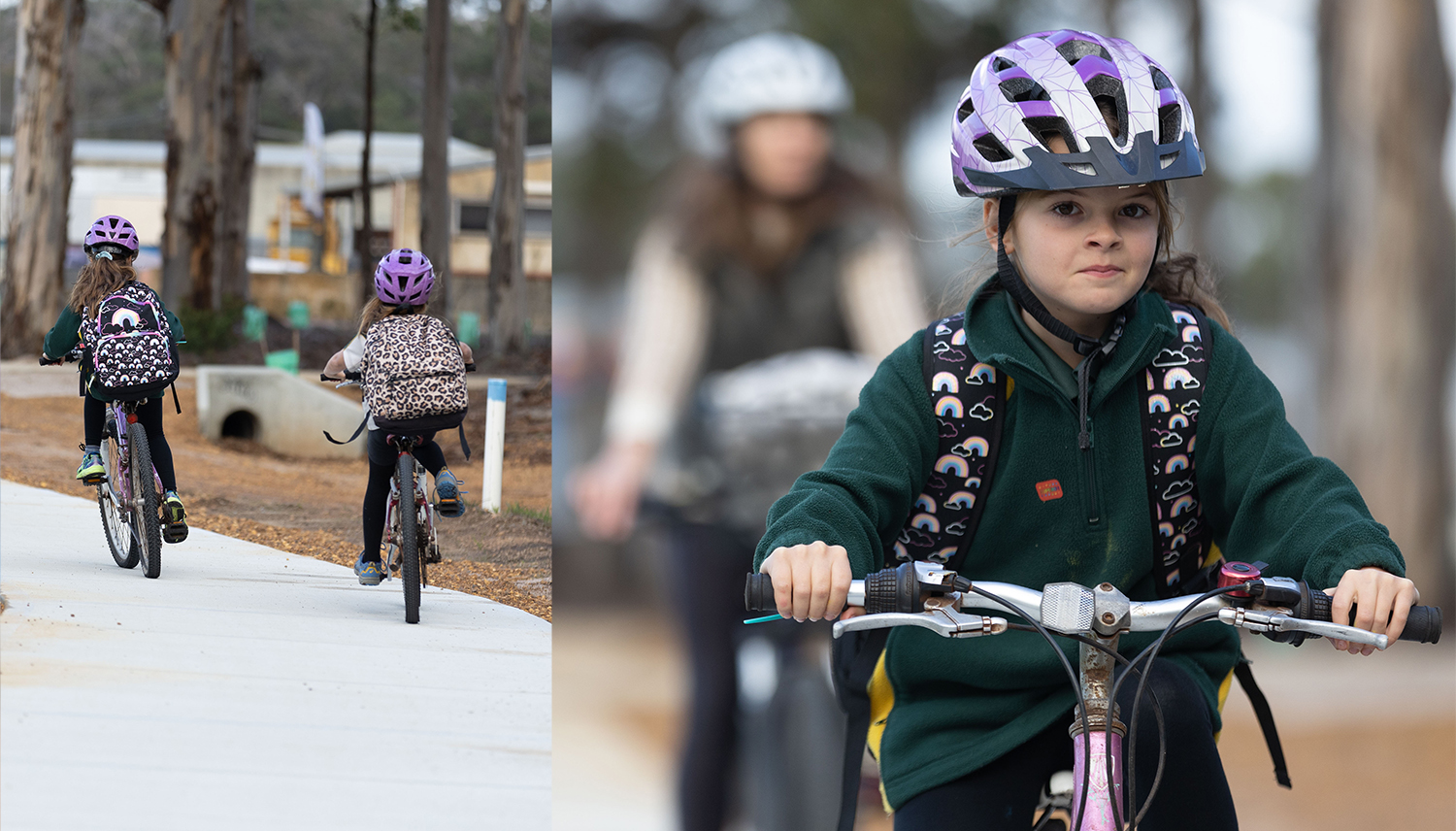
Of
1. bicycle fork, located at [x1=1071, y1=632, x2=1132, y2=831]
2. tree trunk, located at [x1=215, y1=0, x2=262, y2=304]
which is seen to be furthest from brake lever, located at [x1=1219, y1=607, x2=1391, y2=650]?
tree trunk, located at [x1=215, y1=0, x2=262, y2=304]

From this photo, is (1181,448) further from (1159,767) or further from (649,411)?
(649,411)

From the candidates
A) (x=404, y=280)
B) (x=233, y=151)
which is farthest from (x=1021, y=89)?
(x=233, y=151)

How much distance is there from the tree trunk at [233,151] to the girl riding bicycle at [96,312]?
1301 millimetres

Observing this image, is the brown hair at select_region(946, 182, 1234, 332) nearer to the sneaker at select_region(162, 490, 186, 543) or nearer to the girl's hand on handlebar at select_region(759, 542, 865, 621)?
the girl's hand on handlebar at select_region(759, 542, 865, 621)

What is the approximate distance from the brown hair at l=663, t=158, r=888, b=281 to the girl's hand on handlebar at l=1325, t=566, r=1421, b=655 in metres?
3.07

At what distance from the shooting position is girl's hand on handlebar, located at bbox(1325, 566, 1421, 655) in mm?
1890

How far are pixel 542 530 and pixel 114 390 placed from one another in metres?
1.33

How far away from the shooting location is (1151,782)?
2068 mm

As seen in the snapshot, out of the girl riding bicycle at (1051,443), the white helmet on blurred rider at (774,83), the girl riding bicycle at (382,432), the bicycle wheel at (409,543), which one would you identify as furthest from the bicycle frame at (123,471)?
the white helmet on blurred rider at (774,83)

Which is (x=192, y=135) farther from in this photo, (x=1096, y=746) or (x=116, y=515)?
(x=1096, y=746)

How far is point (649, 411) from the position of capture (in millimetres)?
4559

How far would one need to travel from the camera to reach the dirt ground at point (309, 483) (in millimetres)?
3857

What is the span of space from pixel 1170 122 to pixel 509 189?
166 inches

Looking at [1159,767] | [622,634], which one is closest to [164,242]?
[1159,767]
